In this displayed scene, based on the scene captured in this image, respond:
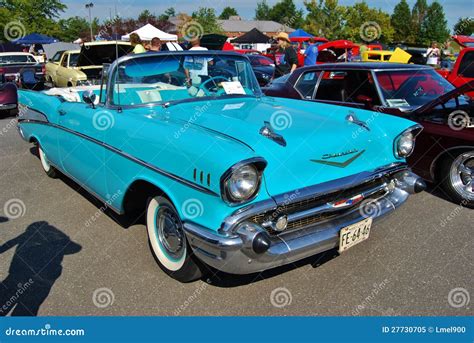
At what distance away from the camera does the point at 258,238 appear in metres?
2.24

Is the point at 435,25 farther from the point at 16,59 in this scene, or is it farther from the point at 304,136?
the point at 304,136

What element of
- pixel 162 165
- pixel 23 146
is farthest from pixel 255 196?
pixel 23 146

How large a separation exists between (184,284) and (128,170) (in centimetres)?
92

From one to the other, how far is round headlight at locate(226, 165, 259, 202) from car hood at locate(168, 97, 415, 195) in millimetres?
126

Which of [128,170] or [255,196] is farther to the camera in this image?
[128,170]

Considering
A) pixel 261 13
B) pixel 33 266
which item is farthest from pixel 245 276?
pixel 261 13

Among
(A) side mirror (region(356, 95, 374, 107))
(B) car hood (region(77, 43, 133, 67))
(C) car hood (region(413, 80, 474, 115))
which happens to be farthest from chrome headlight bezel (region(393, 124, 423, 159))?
(B) car hood (region(77, 43, 133, 67))

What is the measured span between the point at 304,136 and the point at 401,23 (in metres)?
54.0

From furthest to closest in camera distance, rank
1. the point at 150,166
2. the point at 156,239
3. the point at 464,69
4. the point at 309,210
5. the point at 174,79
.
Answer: the point at 464,69 → the point at 174,79 → the point at 156,239 → the point at 150,166 → the point at 309,210

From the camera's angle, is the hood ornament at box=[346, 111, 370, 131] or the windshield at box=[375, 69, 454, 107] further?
the windshield at box=[375, 69, 454, 107]

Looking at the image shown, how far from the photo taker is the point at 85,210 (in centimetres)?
415

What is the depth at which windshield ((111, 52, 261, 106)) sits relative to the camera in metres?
3.43

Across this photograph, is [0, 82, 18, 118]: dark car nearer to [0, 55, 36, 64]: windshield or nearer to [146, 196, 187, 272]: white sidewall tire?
[0, 55, 36, 64]: windshield

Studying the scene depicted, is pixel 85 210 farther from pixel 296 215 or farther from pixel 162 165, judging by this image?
pixel 296 215
